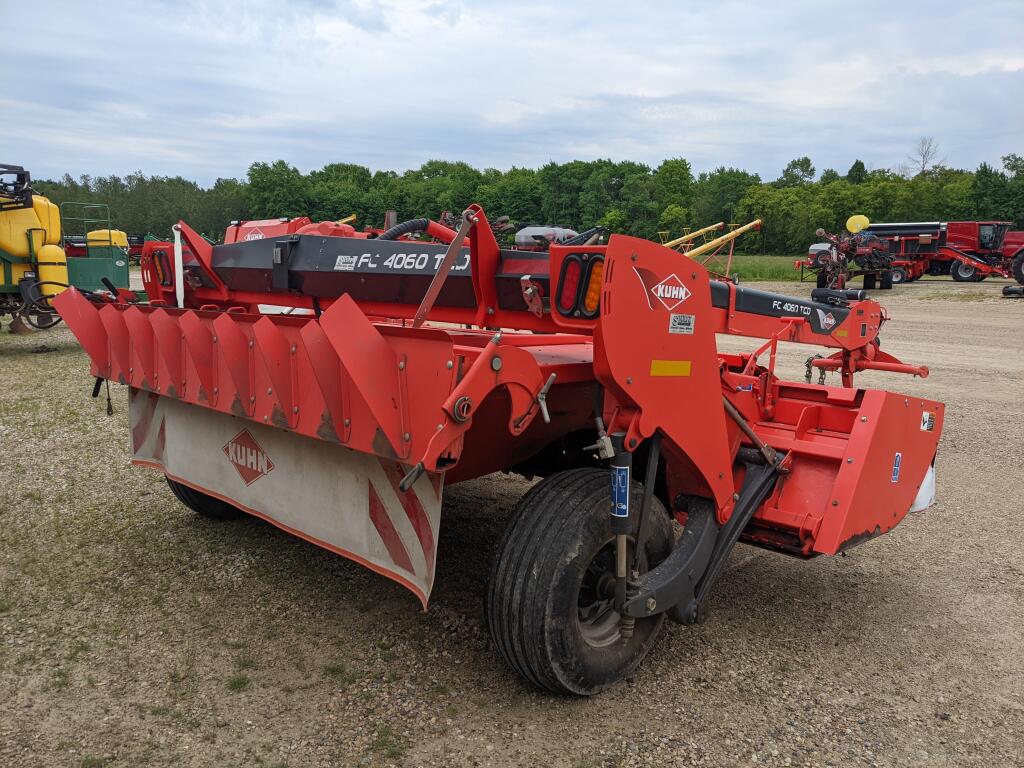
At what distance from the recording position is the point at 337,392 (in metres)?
2.52

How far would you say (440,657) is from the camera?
119 inches

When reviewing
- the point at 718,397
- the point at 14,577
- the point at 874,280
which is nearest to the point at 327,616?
the point at 14,577

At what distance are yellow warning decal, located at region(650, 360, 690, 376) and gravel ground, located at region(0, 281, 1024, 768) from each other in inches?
45.8

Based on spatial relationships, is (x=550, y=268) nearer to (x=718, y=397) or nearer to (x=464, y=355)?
(x=464, y=355)

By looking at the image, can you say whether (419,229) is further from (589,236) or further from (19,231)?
(19,231)

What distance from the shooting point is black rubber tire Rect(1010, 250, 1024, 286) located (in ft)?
76.0

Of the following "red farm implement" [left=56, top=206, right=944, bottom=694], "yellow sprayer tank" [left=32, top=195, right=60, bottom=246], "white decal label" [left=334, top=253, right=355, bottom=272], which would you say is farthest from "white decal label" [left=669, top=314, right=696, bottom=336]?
"yellow sprayer tank" [left=32, top=195, right=60, bottom=246]

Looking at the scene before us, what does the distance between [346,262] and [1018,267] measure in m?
25.6

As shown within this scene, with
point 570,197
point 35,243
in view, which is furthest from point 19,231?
point 570,197

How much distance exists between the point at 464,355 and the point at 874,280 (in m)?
26.5

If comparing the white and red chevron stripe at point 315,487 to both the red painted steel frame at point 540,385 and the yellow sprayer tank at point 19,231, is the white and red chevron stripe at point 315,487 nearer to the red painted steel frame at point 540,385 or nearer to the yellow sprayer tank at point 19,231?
the red painted steel frame at point 540,385

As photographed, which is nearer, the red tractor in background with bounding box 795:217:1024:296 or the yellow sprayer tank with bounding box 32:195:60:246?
the yellow sprayer tank with bounding box 32:195:60:246

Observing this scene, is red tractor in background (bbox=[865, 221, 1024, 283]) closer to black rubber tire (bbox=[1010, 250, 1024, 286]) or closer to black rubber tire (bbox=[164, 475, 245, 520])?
black rubber tire (bbox=[1010, 250, 1024, 286])

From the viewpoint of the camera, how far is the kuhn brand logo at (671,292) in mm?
2572
